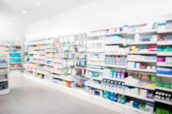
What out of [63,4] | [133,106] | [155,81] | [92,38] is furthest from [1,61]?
[155,81]

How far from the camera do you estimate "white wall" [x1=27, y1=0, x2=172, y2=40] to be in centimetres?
359

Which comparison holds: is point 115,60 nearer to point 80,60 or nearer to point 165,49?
point 165,49

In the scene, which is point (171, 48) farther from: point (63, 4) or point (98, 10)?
point (63, 4)

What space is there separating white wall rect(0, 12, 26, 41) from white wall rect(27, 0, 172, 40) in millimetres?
2821

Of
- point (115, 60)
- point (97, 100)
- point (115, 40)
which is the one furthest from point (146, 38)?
point (97, 100)

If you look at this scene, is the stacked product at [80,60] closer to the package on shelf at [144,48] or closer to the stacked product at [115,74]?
the stacked product at [115,74]

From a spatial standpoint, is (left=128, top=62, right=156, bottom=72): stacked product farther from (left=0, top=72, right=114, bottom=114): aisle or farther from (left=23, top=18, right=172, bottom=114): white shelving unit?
(left=0, top=72, right=114, bottom=114): aisle

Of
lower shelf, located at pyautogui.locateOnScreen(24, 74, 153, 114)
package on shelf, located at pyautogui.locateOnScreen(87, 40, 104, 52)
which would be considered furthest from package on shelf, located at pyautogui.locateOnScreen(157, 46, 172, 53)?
package on shelf, located at pyautogui.locateOnScreen(87, 40, 104, 52)

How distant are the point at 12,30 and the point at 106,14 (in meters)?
6.92

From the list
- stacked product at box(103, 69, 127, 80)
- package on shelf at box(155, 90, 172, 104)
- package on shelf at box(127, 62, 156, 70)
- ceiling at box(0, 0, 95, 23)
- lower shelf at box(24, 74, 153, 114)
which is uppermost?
ceiling at box(0, 0, 95, 23)

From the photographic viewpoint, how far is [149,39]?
11.4ft

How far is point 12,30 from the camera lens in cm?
905

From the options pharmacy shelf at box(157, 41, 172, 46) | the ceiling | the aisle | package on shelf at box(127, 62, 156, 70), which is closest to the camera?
pharmacy shelf at box(157, 41, 172, 46)

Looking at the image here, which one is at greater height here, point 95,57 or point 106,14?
point 106,14
